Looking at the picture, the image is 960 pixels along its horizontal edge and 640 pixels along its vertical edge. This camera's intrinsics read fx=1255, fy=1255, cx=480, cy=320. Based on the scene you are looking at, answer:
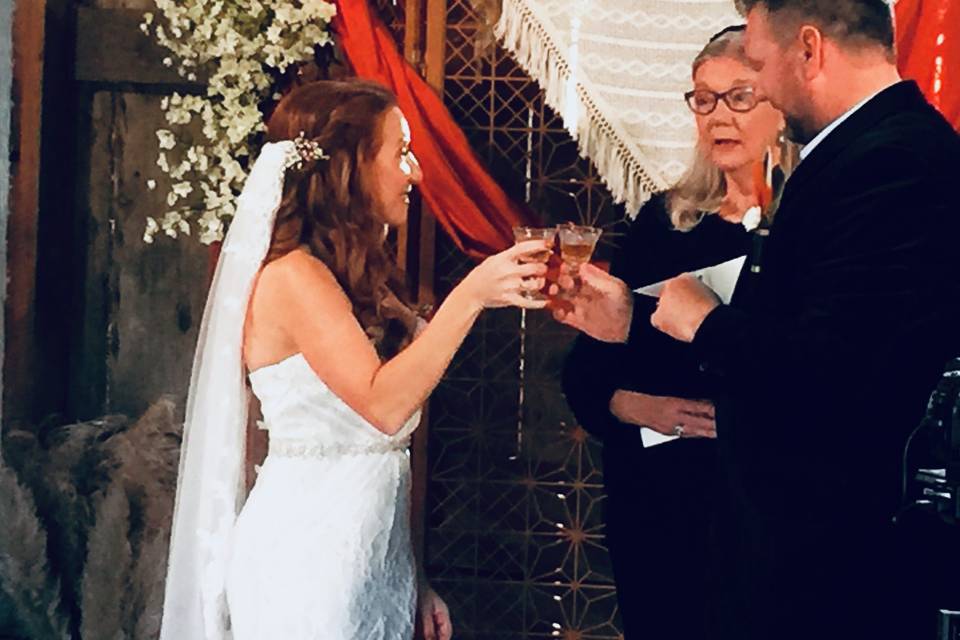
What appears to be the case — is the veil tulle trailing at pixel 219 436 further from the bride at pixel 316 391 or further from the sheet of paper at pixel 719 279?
the sheet of paper at pixel 719 279

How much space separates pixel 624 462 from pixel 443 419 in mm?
446

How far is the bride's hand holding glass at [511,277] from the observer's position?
2.02 meters

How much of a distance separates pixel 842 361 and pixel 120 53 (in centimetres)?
172

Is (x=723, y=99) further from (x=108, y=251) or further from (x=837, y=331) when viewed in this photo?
(x=108, y=251)

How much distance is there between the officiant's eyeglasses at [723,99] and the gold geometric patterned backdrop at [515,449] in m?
0.30

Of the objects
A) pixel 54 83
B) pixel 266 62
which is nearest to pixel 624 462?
pixel 266 62

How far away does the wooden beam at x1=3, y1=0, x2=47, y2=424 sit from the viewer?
8.74ft

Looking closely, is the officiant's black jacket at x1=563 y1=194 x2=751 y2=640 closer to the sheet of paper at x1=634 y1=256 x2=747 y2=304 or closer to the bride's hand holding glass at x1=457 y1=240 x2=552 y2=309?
the sheet of paper at x1=634 y1=256 x2=747 y2=304

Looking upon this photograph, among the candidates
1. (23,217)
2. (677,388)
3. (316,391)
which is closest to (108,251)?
(23,217)

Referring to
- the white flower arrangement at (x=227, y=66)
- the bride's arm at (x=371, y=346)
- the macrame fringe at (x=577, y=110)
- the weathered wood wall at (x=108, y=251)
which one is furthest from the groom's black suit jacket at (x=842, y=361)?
the weathered wood wall at (x=108, y=251)

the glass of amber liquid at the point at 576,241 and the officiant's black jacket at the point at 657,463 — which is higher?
the glass of amber liquid at the point at 576,241

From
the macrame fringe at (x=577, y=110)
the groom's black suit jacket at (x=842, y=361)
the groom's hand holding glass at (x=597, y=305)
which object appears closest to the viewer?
the groom's black suit jacket at (x=842, y=361)

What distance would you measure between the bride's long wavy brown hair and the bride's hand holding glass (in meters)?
0.20

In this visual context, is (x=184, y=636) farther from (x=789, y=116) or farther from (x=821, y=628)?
(x=789, y=116)
